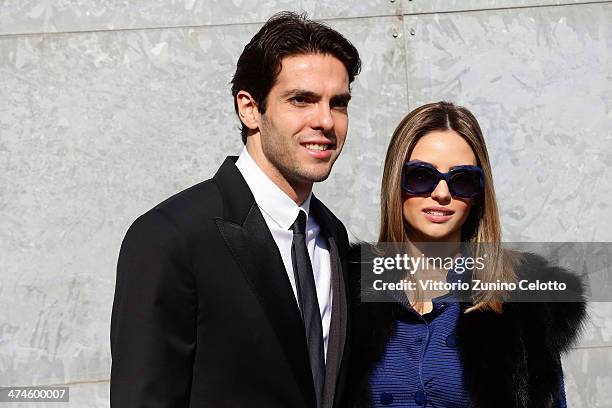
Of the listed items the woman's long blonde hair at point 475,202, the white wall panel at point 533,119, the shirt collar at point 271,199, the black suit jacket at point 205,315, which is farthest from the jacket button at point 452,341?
the white wall panel at point 533,119

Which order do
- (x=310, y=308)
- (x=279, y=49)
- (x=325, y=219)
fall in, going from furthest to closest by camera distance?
(x=325, y=219) < (x=279, y=49) < (x=310, y=308)

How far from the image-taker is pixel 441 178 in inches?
102

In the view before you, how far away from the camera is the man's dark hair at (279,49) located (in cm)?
240

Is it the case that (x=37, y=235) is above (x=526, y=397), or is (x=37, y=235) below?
above

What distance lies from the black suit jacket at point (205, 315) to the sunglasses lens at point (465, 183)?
653mm

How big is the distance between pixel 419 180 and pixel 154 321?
0.99 meters

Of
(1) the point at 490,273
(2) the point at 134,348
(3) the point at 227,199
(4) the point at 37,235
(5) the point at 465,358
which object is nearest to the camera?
(2) the point at 134,348

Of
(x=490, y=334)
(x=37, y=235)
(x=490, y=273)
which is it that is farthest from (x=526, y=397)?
(x=37, y=235)

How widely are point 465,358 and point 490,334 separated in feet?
0.40

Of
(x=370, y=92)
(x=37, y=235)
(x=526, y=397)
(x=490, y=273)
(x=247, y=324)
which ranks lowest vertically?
(x=526, y=397)

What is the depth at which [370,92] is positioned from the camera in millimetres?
4008

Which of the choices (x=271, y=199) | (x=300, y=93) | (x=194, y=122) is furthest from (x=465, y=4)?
(x=271, y=199)

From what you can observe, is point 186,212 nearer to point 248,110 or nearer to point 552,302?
point 248,110

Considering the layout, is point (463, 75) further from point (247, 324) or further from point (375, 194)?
point (247, 324)
